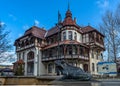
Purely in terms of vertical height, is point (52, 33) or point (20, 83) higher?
point (52, 33)

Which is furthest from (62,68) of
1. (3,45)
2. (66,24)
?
(66,24)

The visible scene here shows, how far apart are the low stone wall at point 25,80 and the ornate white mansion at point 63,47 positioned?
25605 mm

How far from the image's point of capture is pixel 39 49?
153ft

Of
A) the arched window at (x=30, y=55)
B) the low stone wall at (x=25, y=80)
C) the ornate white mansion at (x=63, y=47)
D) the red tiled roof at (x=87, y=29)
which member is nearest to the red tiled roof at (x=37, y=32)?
the ornate white mansion at (x=63, y=47)

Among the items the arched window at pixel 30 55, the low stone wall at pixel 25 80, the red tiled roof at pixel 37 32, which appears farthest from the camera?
the arched window at pixel 30 55

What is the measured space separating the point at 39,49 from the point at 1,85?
110 feet

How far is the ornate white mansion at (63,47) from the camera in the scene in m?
39.8

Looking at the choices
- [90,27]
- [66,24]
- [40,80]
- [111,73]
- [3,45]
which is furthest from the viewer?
[90,27]

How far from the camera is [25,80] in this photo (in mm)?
12883

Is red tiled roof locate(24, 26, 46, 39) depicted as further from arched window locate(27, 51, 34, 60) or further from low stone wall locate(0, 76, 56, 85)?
low stone wall locate(0, 76, 56, 85)

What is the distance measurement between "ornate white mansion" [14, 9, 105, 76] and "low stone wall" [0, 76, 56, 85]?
84.0 feet

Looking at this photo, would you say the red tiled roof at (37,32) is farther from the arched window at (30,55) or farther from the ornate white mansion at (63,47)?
the arched window at (30,55)

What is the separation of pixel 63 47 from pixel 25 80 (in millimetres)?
26689

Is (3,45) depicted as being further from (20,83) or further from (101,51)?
(101,51)
